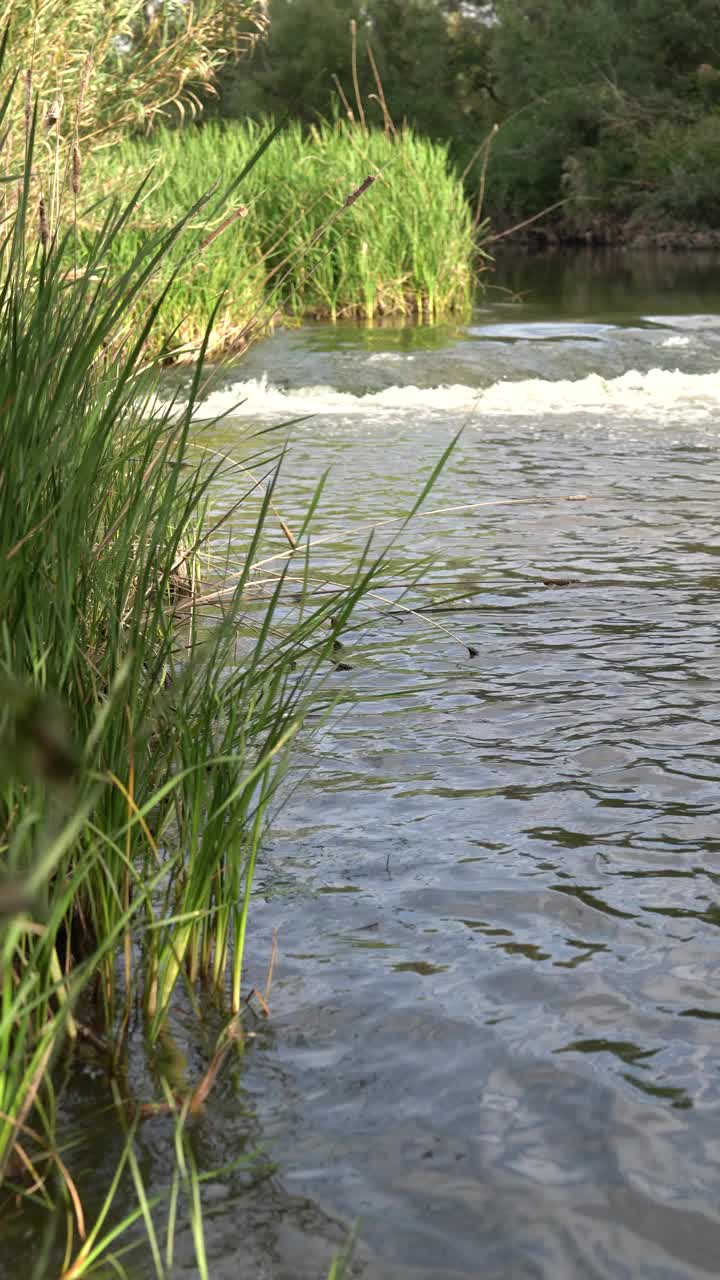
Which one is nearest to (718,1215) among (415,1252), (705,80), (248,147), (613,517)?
(415,1252)

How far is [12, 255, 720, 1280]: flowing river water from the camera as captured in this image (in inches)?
87.5

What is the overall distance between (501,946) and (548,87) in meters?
44.8

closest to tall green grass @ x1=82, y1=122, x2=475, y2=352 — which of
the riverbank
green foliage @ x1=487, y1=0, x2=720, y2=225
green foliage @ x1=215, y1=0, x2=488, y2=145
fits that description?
the riverbank

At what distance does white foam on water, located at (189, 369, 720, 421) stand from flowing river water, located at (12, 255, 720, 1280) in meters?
4.92

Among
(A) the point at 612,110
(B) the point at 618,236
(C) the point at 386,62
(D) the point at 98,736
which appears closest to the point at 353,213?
(D) the point at 98,736

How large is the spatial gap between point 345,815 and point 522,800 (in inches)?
17.8

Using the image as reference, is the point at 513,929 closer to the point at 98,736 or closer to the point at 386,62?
the point at 98,736

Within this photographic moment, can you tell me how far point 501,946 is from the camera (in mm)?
3057

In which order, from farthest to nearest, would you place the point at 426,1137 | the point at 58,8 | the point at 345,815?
the point at 58,8
the point at 345,815
the point at 426,1137

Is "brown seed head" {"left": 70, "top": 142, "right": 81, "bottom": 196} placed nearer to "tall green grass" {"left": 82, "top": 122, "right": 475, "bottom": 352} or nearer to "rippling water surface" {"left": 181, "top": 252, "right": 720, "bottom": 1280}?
"rippling water surface" {"left": 181, "top": 252, "right": 720, "bottom": 1280}

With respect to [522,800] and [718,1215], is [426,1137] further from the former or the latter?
[522,800]

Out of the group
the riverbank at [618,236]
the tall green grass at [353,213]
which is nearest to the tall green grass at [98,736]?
the tall green grass at [353,213]

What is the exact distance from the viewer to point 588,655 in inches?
203

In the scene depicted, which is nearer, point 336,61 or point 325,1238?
point 325,1238
